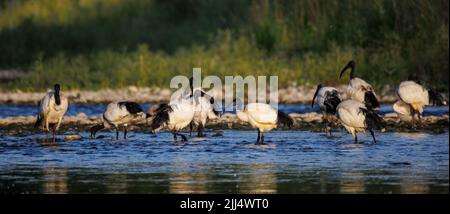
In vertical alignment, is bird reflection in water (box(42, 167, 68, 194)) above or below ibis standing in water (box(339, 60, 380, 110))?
below

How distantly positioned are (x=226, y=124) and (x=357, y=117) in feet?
10.4

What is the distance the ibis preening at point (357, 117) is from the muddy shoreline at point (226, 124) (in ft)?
5.04

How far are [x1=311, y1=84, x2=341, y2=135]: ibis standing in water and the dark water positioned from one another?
278 cm

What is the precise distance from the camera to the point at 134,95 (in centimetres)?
1917

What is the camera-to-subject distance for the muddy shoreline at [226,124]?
46.1 feet

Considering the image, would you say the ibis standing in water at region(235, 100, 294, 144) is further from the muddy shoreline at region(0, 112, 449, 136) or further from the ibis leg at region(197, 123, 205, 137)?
the muddy shoreline at region(0, 112, 449, 136)

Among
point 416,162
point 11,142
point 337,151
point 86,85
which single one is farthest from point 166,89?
point 416,162

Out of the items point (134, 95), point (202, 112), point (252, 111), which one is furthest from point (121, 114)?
point (134, 95)

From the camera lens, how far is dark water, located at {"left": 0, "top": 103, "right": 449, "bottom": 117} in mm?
16812

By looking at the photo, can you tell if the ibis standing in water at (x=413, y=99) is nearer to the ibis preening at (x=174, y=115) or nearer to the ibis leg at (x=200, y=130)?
the ibis leg at (x=200, y=130)

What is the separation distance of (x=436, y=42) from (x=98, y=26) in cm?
1248

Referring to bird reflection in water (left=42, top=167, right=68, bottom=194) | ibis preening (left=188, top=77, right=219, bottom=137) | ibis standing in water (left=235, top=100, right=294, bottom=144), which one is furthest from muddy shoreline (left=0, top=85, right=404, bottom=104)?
bird reflection in water (left=42, top=167, right=68, bottom=194)

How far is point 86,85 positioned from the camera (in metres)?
20.4
